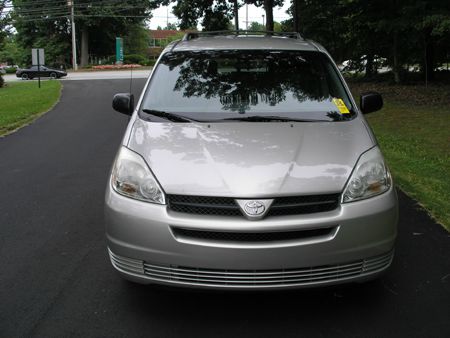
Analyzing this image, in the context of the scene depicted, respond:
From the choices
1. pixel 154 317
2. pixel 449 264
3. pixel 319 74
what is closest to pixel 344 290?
pixel 449 264

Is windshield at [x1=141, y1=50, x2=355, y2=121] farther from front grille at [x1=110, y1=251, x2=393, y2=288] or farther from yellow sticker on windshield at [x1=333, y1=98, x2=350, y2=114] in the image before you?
front grille at [x1=110, y1=251, x2=393, y2=288]

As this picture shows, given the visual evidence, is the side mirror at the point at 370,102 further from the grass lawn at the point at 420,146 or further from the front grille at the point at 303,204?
the front grille at the point at 303,204

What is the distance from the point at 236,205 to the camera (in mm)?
3051

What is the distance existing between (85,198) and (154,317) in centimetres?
309

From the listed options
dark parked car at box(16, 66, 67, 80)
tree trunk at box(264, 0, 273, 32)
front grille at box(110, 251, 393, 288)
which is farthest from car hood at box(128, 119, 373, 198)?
dark parked car at box(16, 66, 67, 80)

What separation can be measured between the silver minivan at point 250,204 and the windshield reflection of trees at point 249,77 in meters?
0.43

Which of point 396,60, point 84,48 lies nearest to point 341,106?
point 396,60

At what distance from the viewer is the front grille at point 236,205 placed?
3.07 metres

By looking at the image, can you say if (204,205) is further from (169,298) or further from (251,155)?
(169,298)

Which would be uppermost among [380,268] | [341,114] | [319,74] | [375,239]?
[319,74]

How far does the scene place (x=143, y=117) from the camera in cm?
402

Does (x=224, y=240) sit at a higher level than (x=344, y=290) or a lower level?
higher

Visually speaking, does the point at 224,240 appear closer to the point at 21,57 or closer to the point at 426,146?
the point at 426,146

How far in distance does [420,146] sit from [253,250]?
22.9ft
